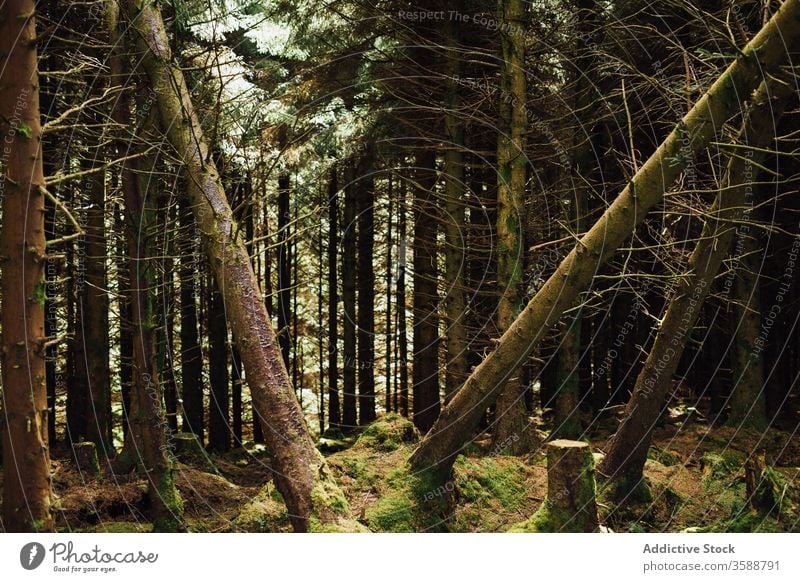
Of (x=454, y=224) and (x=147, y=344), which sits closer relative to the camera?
(x=147, y=344)

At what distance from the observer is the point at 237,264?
24.2 ft

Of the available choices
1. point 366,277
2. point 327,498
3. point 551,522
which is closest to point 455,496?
point 551,522

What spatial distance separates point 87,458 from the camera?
11.4 m

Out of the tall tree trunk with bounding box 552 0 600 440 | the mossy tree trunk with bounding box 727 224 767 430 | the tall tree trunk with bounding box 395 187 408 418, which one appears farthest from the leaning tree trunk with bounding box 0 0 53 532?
the tall tree trunk with bounding box 395 187 408 418

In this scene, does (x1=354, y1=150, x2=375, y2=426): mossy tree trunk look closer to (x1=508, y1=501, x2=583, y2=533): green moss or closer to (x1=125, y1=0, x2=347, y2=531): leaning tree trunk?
(x1=125, y1=0, x2=347, y2=531): leaning tree trunk

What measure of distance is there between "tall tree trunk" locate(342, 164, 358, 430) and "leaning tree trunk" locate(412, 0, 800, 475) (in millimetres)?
8942

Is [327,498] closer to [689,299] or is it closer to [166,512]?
[166,512]

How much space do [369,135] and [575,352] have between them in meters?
5.90

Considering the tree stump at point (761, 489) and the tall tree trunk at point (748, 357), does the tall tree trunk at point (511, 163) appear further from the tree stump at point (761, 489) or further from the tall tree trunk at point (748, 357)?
the tall tree trunk at point (748, 357)

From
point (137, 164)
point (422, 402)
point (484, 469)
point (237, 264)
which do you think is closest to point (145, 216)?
point (137, 164)

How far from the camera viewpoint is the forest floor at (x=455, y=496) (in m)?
7.94
